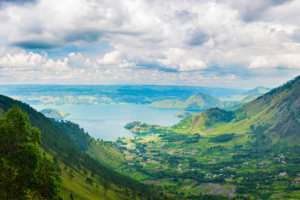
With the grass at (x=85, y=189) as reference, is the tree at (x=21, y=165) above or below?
above

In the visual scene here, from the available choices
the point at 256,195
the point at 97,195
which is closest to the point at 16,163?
the point at 97,195

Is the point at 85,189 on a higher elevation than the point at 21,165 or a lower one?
lower

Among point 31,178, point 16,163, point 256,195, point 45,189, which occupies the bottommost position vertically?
point 256,195

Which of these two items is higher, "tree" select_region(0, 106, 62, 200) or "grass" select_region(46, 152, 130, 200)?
"tree" select_region(0, 106, 62, 200)

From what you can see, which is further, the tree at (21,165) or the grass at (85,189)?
the grass at (85,189)

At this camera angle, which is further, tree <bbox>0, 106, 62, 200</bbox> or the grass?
the grass

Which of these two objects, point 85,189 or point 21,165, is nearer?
point 21,165

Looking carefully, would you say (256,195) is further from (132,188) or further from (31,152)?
(31,152)

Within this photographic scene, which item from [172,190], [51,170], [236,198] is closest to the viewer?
[51,170]
